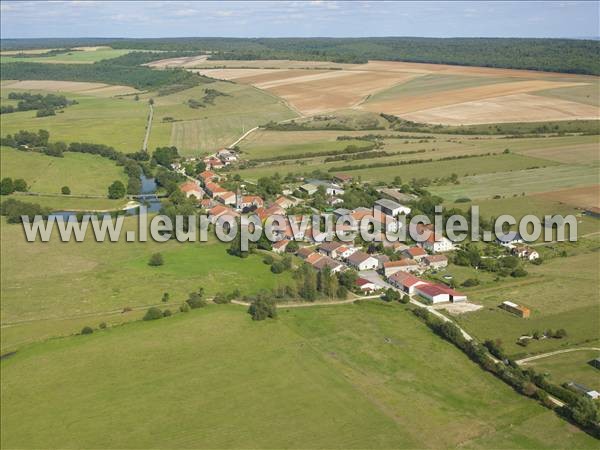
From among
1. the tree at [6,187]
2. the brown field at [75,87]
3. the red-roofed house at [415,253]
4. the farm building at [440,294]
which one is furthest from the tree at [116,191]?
the brown field at [75,87]

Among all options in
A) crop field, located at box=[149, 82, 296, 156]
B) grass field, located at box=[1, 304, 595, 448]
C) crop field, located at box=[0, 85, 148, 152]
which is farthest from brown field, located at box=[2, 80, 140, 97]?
grass field, located at box=[1, 304, 595, 448]

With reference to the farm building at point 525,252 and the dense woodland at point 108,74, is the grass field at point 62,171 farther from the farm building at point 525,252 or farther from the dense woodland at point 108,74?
the dense woodland at point 108,74

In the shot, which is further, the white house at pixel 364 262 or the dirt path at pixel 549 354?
the white house at pixel 364 262

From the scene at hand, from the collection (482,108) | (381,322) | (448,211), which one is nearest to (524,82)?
(482,108)

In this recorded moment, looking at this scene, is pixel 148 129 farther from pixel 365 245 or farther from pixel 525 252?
pixel 525 252

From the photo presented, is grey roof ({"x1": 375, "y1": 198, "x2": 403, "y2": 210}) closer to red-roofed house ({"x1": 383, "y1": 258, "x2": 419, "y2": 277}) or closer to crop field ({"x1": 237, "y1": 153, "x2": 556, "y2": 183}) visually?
crop field ({"x1": 237, "y1": 153, "x2": 556, "y2": 183})

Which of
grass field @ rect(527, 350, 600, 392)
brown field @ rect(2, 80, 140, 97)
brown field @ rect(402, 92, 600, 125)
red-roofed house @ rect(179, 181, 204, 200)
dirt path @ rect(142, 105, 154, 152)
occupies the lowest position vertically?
grass field @ rect(527, 350, 600, 392)
